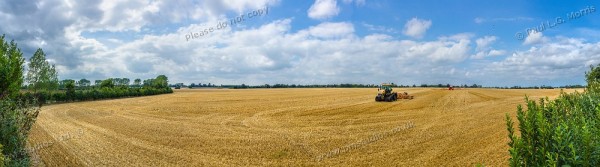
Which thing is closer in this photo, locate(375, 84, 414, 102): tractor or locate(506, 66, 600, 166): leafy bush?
locate(506, 66, 600, 166): leafy bush

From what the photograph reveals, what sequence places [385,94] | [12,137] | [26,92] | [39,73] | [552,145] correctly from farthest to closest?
[39,73], [385,94], [26,92], [12,137], [552,145]

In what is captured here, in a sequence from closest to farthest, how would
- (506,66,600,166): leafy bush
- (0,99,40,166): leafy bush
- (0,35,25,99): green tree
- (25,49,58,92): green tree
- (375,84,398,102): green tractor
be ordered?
(506,66,600,166): leafy bush
(0,99,40,166): leafy bush
(0,35,25,99): green tree
(375,84,398,102): green tractor
(25,49,58,92): green tree

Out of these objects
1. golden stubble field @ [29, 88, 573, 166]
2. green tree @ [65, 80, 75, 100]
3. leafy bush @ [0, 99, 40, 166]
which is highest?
green tree @ [65, 80, 75, 100]

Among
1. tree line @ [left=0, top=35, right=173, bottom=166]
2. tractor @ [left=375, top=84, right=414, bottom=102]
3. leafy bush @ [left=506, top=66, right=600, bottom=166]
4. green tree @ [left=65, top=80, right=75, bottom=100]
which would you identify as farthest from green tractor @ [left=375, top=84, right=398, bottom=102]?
green tree @ [left=65, top=80, right=75, bottom=100]

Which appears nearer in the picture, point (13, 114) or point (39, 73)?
point (13, 114)

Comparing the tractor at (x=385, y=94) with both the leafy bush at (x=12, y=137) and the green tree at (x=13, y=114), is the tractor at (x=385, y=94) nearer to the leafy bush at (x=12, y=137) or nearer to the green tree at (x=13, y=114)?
the green tree at (x=13, y=114)

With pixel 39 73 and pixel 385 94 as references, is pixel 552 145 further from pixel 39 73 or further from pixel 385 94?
pixel 39 73

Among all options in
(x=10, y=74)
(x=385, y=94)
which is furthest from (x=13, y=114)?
(x=385, y=94)

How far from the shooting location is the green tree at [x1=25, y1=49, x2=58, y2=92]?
65.1 m

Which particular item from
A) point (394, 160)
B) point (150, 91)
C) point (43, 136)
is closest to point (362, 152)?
point (394, 160)

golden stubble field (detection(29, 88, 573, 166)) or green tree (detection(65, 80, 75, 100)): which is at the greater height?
green tree (detection(65, 80, 75, 100))

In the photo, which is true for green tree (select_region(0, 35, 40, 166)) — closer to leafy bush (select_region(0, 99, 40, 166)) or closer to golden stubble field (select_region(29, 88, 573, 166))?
leafy bush (select_region(0, 99, 40, 166))

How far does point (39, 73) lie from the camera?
66.5 m

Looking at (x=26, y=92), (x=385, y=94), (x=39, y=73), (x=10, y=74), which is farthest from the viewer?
(x=39, y=73)
